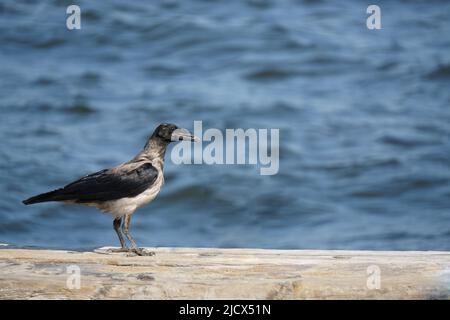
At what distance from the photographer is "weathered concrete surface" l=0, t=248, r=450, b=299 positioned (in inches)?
201

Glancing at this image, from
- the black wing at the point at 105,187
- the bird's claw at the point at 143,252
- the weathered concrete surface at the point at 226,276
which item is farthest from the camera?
the black wing at the point at 105,187

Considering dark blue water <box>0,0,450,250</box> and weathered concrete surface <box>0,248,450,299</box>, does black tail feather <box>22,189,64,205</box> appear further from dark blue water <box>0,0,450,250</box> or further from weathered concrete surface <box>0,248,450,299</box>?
dark blue water <box>0,0,450,250</box>

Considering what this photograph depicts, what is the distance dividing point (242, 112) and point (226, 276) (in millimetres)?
9665

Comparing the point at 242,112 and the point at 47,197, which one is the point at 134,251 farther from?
the point at 242,112

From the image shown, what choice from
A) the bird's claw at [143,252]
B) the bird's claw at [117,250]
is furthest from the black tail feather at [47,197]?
the bird's claw at [143,252]

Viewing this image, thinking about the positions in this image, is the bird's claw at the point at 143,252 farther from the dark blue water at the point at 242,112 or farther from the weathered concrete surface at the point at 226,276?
the dark blue water at the point at 242,112

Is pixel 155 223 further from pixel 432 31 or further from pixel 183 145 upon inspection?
pixel 432 31

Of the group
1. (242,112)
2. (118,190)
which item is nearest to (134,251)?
(118,190)

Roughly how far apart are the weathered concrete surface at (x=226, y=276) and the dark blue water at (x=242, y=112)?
16.4 ft

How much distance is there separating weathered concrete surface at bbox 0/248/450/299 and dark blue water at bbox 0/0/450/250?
500 cm

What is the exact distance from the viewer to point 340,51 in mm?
17281

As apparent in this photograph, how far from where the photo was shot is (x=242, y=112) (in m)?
14.9

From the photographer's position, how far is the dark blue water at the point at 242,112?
12031 mm
